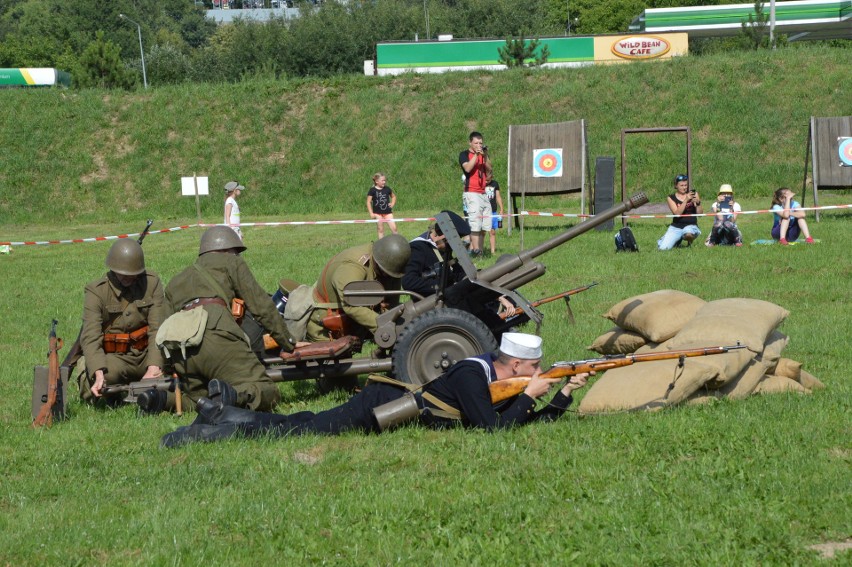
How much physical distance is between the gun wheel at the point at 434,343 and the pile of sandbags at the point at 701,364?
1.09 m

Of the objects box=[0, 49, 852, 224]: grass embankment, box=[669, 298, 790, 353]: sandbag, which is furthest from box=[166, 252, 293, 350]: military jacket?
box=[0, 49, 852, 224]: grass embankment

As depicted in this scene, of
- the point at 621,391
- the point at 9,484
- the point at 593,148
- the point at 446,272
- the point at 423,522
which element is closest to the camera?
the point at 423,522

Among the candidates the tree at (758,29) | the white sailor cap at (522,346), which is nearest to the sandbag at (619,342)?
the white sailor cap at (522,346)

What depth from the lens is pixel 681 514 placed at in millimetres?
5387

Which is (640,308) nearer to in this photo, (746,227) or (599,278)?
(599,278)

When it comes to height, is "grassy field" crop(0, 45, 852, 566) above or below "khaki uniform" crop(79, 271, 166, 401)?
below

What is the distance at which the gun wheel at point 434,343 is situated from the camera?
28.0ft

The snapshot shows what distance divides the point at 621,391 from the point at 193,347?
3.41 metres

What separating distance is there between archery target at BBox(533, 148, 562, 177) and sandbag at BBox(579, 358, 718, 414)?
59.9 ft

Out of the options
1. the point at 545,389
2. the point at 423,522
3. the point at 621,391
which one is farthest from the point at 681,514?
the point at 621,391

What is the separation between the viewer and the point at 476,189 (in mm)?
18922

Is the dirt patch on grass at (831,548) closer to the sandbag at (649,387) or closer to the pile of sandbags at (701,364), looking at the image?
the pile of sandbags at (701,364)

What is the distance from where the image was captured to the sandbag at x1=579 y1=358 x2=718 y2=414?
7699mm

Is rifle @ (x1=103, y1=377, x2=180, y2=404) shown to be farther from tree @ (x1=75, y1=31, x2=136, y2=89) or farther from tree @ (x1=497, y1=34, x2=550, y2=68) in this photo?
tree @ (x1=75, y1=31, x2=136, y2=89)
